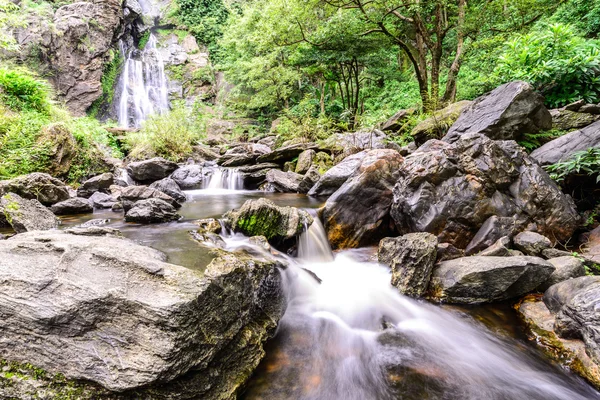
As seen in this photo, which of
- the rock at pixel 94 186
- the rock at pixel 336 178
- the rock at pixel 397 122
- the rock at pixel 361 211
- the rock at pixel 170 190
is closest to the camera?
the rock at pixel 361 211

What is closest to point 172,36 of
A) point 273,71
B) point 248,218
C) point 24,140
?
point 273,71

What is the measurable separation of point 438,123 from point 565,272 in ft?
18.6

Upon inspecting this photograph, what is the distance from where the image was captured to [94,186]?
27.3 ft

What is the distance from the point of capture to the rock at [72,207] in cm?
628

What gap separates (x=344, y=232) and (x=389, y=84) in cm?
1845

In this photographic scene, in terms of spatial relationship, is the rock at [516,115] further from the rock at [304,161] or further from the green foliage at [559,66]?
the rock at [304,161]

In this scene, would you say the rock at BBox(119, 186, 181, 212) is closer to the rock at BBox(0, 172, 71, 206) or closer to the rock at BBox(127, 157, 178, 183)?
the rock at BBox(0, 172, 71, 206)

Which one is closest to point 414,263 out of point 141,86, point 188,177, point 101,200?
point 101,200

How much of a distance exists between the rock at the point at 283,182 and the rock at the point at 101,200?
4.73m

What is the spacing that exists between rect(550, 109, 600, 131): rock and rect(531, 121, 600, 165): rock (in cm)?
84

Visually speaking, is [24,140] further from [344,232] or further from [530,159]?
[530,159]

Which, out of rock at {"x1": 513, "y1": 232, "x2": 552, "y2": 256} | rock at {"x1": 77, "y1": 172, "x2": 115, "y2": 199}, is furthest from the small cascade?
rock at {"x1": 513, "y1": 232, "x2": 552, "y2": 256}

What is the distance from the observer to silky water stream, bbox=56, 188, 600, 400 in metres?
2.30

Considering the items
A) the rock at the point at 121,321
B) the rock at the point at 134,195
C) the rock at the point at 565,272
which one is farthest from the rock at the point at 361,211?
the rock at the point at 134,195
